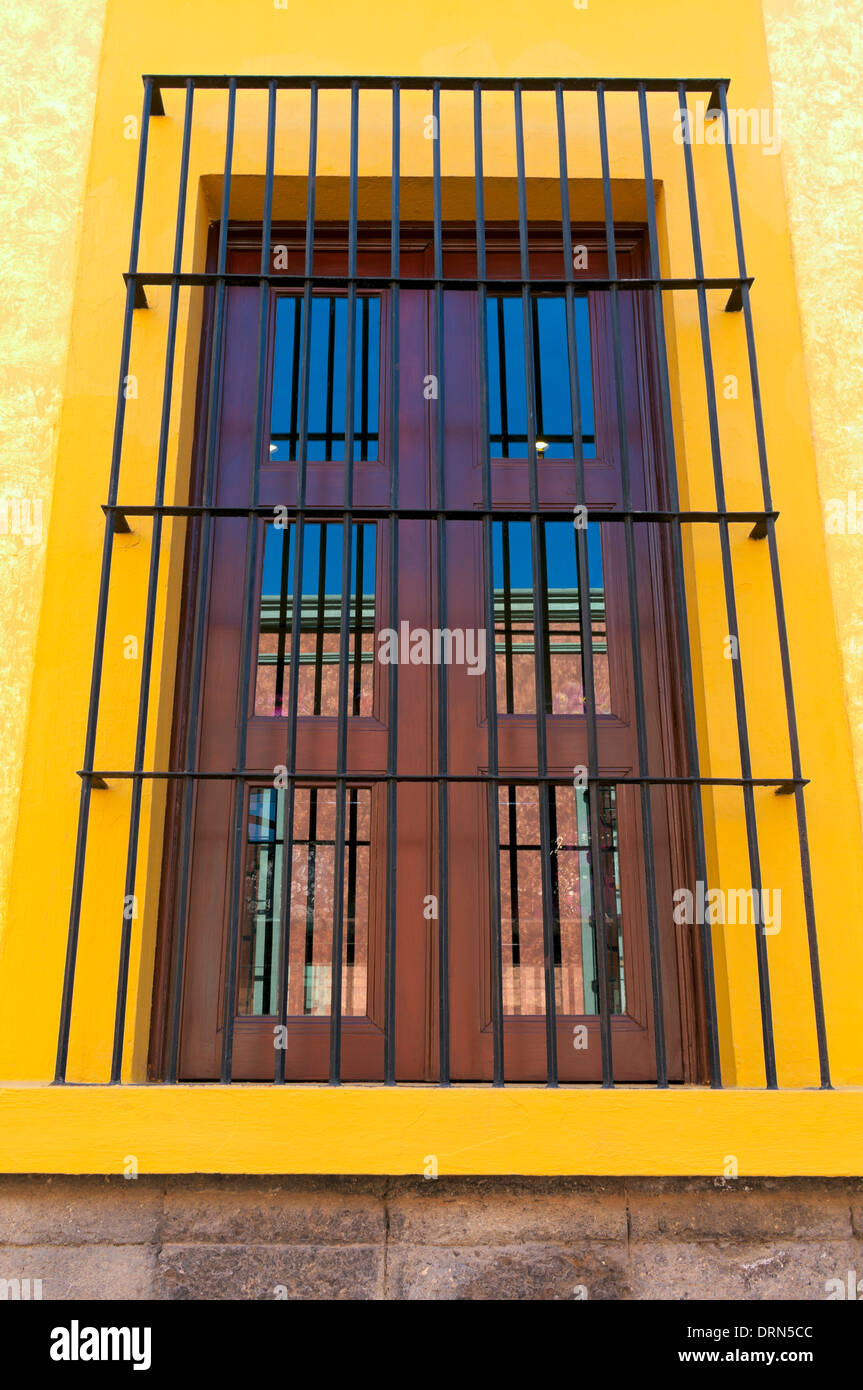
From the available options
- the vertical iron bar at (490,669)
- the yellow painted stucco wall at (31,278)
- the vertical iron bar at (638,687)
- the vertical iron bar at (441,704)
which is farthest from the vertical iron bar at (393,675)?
the yellow painted stucco wall at (31,278)

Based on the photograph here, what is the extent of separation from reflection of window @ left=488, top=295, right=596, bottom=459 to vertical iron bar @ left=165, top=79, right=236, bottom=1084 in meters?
0.81

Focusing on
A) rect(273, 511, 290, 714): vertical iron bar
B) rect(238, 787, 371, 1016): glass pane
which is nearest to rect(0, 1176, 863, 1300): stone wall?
rect(238, 787, 371, 1016): glass pane

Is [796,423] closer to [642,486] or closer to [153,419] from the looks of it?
[642,486]

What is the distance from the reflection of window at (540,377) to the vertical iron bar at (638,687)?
0.15 m

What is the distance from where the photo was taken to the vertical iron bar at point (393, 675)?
7.68 feet

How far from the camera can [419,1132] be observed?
216 centimetres

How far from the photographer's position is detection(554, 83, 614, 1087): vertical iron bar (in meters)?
2.33

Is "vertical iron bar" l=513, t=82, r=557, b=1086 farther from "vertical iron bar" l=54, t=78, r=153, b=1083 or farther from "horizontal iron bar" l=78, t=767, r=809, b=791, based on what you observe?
"vertical iron bar" l=54, t=78, r=153, b=1083

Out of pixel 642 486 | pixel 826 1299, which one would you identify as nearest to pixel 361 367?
pixel 642 486

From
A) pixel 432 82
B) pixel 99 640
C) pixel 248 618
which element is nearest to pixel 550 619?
pixel 248 618

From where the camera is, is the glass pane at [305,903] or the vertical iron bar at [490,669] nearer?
the vertical iron bar at [490,669]

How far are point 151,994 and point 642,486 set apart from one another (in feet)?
6.34

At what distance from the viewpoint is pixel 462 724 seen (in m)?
2.82

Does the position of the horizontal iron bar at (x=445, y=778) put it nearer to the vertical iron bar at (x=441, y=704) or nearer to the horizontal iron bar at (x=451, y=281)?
the vertical iron bar at (x=441, y=704)
